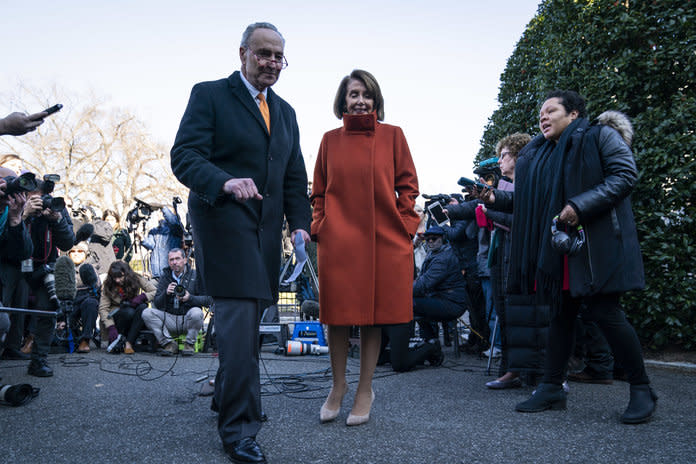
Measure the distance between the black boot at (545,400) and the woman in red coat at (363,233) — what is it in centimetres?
93

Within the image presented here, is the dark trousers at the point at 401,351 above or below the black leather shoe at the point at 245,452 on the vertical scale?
above

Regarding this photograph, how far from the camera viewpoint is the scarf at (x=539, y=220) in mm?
3094

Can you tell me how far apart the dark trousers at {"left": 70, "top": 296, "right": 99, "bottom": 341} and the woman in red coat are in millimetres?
5253

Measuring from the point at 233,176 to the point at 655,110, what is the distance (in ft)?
14.0

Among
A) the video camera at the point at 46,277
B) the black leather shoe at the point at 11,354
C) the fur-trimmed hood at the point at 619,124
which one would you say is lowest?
the black leather shoe at the point at 11,354

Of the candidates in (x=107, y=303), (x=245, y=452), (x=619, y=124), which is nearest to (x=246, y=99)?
(x=245, y=452)

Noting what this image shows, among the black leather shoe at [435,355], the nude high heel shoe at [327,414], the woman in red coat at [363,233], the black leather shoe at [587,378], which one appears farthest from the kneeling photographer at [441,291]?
the nude high heel shoe at [327,414]

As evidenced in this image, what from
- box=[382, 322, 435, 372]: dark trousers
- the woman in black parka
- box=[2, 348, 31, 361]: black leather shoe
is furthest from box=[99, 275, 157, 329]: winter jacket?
the woman in black parka

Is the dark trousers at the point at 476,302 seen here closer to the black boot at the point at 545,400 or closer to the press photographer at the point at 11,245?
the black boot at the point at 545,400

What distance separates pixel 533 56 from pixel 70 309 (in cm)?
675

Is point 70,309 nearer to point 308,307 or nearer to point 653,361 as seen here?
point 308,307

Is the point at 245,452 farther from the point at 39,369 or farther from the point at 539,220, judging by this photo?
the point at 39,369

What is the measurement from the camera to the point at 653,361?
500 centimetres

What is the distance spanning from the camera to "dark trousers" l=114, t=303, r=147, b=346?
280 inches
